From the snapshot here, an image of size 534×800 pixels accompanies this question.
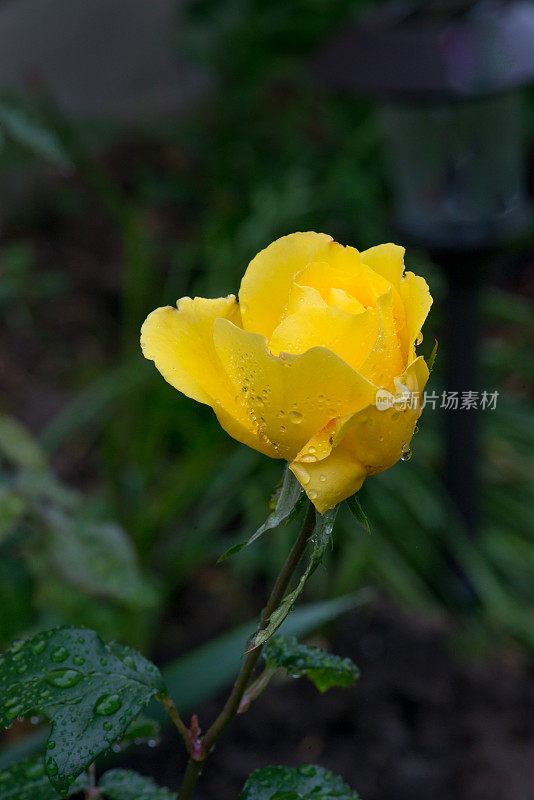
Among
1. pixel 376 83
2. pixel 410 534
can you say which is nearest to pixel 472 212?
pixel 376 83

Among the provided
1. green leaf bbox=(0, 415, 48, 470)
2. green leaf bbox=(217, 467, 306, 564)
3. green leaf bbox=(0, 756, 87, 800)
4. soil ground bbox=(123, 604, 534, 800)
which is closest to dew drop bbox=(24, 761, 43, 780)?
green leaf bbox=(0, 756, 87, 800)

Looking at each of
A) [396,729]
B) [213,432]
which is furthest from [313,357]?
[213,432]

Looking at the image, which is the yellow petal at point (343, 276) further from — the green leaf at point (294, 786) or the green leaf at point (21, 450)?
the green leaf at point (21, 450)

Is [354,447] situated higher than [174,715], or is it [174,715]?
[354,447]

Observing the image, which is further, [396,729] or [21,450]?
[396,729]

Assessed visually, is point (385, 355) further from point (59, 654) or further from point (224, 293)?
point (224, 293)

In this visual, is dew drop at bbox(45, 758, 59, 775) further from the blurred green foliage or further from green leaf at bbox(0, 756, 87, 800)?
the blurred green foliage

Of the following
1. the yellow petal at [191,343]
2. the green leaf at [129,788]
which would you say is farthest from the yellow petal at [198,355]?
the green leaf at [129,788]
